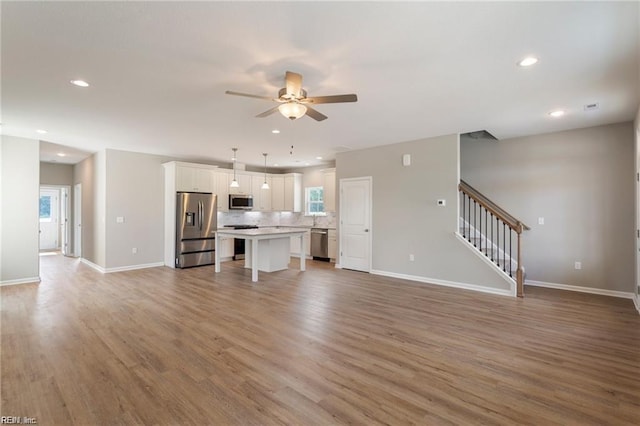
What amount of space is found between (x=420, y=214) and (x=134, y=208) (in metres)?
6.08

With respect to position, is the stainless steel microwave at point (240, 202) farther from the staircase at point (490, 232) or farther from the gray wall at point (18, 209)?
the staircase at point (490, 232)

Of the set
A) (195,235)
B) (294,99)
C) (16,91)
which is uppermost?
(16,91)

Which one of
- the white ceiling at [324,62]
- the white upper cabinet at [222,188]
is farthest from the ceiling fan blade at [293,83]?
the white upper cabinet at [222,188]

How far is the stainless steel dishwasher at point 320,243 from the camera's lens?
8.02 m

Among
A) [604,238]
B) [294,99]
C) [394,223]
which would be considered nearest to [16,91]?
[294,99]

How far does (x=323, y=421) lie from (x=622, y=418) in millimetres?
1878

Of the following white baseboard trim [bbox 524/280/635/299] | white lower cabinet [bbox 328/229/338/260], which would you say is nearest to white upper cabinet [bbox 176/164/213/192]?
white lower cabinet [bbox 328/229/338/260]

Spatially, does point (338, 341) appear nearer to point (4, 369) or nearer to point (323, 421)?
point (323, 421)

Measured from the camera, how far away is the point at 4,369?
250 centimetres

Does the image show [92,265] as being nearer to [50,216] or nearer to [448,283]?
[50,216]

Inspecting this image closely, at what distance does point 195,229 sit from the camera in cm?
707

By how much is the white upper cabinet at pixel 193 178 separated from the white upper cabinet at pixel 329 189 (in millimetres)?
2915

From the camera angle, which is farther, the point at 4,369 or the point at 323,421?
the point at 4,369

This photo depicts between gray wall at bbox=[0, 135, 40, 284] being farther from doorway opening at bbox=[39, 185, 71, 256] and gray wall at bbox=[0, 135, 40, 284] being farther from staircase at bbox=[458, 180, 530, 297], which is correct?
staircase at bbox=[458, 180, 530, 297]
